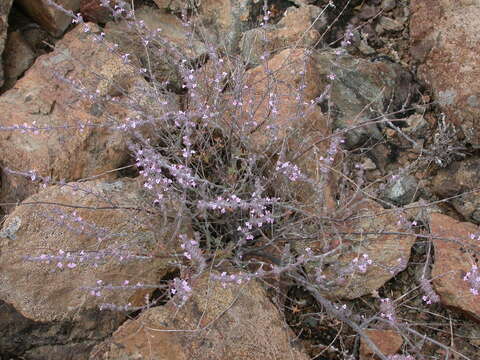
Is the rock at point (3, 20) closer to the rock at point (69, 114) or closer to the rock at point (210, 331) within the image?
the rock at point (69, 114)

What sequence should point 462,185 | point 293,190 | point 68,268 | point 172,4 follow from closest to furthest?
point 68,268
point 293,190
point 462,185
point 172,4

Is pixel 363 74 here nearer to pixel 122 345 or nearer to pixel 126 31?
pixel 126 31

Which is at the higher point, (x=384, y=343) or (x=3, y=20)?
(x=3, y=20)

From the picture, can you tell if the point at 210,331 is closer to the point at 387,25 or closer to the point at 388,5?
the point at 387,25

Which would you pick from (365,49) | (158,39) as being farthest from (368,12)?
(158,39)

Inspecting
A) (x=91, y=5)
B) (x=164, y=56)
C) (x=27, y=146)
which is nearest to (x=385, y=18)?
(x=164, y=56)

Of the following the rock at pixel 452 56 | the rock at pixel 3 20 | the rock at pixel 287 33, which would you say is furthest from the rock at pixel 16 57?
the rock at pixel 452 56

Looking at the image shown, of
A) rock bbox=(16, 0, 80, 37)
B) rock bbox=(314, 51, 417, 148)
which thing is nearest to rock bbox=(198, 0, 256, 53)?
rock bbox=(314, 51, 417, 148)
